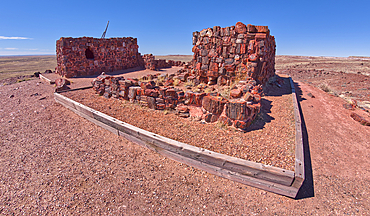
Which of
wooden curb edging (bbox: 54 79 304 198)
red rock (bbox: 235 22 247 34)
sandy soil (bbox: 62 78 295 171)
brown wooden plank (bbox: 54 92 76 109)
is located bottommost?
wooden curb edging (bbox: 54 79 304 198)

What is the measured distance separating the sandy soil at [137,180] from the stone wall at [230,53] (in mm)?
4707

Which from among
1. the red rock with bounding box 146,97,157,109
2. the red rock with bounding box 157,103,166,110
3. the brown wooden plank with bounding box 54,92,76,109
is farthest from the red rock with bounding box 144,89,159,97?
the brown wooden plank with bounding box 54,92,76,109

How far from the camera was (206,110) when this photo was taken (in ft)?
20.0

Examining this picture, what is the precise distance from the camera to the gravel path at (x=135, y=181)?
3477 millimetres

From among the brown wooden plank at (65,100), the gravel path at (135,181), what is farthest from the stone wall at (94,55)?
the gravel path at (135,181)

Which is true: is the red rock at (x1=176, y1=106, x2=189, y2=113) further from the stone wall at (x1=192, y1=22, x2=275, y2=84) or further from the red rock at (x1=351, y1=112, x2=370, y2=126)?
the red rock at (x1=351, y1=112, x2=370, y2=126)

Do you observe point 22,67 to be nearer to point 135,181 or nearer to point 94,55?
point 94,55

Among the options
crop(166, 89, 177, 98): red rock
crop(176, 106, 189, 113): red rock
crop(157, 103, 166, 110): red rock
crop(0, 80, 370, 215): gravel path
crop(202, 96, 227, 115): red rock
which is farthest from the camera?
crop(157, 103, 166, 110): red rock

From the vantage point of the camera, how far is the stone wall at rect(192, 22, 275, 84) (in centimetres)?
923

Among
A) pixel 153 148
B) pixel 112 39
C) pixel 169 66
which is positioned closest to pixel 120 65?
pixel 112 39

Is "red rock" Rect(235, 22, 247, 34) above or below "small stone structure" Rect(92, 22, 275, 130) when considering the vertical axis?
above

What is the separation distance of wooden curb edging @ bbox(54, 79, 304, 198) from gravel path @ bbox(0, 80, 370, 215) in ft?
0.53

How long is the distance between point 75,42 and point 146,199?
1651cm

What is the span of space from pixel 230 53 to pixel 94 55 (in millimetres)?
13412
